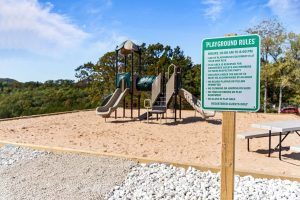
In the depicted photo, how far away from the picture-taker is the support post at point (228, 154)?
220 cm

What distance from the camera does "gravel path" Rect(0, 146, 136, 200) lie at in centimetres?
359

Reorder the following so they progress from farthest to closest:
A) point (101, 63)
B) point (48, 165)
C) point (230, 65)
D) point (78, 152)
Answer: point (101, 63), point (78, 152), point (48, 165), point (230, 65)

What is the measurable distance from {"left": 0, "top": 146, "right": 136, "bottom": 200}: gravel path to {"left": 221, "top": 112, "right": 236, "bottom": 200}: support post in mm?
1745

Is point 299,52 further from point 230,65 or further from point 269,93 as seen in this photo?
point 230,65

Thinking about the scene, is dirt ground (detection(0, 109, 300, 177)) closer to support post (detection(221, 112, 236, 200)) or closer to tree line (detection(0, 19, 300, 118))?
support post (detection(221, 112, 236, 200))

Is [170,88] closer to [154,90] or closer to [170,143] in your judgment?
[154,90]

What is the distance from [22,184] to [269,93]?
1126 inches

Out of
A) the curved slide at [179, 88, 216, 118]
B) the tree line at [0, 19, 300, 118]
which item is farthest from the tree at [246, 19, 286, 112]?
the curved slide at [179, 88, 216, 118]

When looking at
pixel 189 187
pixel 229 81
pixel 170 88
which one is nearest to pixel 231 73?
pixel 229 81

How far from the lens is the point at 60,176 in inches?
160

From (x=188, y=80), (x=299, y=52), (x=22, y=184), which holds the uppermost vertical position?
(x=299, y=52)

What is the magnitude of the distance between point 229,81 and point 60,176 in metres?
2.94

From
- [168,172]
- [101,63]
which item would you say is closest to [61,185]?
[168,172]

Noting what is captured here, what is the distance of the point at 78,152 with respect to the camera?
16.0ft
